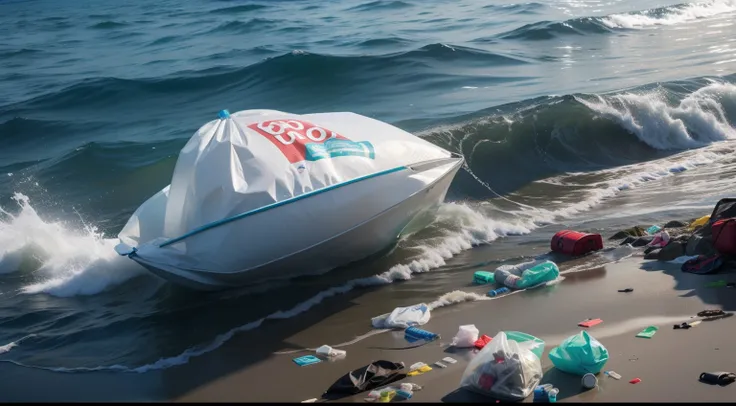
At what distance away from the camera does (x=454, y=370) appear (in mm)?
5309

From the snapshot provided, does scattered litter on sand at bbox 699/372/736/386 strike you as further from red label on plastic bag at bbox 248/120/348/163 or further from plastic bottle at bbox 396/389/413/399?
red label on plastic bag at bbox 248/120/348/163

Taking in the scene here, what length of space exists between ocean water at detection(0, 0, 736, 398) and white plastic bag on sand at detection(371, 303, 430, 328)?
286 millimetres

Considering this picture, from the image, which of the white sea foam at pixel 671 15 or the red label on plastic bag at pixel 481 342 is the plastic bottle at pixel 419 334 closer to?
the red label on plastic bag at pixel 481 342

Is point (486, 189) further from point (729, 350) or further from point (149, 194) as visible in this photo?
point (729, 350)

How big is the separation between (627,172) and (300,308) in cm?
628

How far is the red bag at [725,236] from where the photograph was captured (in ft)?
21.7

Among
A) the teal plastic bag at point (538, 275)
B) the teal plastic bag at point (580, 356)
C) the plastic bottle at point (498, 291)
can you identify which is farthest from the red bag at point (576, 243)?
the teal plastic bag at point (580, 356)

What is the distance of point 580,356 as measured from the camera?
4965 millimetres

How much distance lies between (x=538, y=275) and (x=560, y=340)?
4.23 ft

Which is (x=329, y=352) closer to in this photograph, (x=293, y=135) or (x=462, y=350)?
(x=462, y=350)

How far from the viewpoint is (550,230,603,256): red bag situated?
7613 mm

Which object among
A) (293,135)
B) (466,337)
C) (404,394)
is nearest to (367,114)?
(293,135)

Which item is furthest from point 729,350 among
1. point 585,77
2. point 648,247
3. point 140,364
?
point 585,77

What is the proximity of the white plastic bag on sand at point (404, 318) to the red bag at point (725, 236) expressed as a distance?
241 cm
